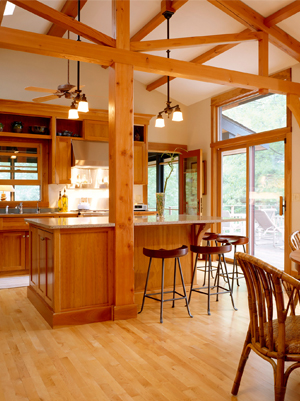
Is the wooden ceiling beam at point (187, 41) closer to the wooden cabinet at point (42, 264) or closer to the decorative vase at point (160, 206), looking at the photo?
the decorative vase at point (160, 206)

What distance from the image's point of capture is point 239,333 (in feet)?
10.8

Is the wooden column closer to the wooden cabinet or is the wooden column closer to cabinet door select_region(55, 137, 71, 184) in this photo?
the wooden cabinet

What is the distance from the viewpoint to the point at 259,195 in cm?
607

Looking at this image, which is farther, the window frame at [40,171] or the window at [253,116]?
the window frame at [40,171]

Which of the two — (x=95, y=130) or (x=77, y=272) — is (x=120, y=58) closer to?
(x=77, y=272)

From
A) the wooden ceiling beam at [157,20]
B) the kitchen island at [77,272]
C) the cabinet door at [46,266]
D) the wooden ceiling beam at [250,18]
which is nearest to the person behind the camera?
the kitchen island at [77,272]

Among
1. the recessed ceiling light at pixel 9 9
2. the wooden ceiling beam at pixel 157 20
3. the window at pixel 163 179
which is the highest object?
the recessed ceiling light at pixel 9 9

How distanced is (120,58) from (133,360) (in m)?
2.71

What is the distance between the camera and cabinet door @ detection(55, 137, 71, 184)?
647 centimetres

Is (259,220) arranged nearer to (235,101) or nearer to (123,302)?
(235,101)

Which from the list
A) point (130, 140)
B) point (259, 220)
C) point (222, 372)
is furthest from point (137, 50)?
point (259, 220)

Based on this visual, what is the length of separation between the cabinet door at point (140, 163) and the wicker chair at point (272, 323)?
5125mm

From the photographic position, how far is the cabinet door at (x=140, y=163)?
711 centimetres

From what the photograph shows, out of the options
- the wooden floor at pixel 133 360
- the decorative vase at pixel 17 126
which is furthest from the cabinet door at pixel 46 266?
the decorative vase at pixel 17 126
